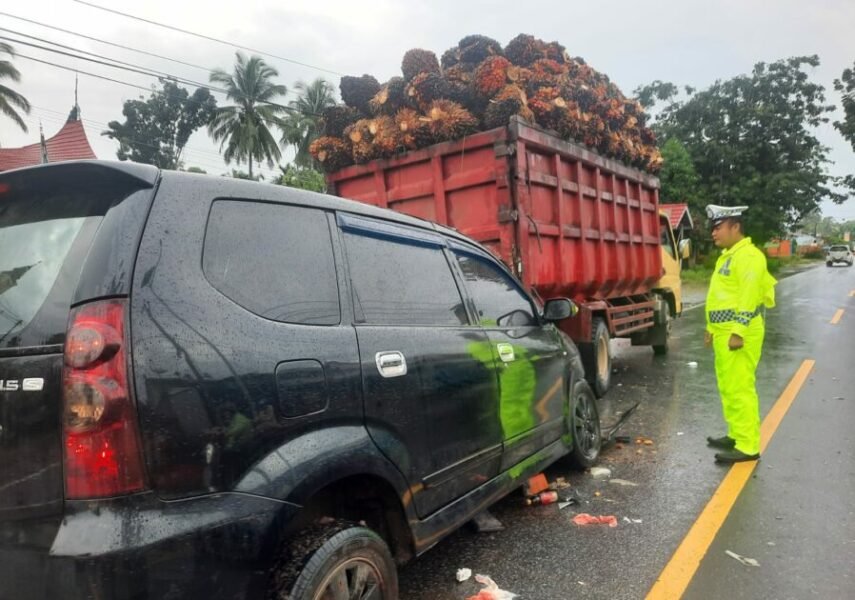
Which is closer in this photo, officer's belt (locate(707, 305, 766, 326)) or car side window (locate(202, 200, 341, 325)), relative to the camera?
car side window (locate(202, 200, 341, 325))

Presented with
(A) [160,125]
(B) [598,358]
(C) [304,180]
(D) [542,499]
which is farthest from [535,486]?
(A) [160,125]

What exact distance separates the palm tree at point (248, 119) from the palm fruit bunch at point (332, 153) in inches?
1355

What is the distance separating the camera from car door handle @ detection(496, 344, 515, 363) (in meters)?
3.22

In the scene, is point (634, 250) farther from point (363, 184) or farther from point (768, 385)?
point (363, 184)

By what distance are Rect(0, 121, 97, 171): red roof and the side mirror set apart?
1950 centimetres

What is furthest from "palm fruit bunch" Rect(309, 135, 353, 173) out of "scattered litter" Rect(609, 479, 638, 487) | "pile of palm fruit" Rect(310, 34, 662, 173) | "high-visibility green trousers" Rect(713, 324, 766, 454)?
"scattered litter" Rect(609, 479, 638, 487)

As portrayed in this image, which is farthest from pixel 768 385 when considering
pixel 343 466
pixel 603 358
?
pixel 343 466

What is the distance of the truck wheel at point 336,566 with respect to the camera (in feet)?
6.12

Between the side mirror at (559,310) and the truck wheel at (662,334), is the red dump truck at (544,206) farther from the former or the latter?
the side mirror at (559,310)

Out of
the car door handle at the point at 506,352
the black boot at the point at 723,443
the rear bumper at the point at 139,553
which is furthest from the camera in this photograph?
the black boot at the point at 723,443

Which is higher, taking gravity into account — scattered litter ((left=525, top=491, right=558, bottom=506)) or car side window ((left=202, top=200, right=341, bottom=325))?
car side window ((left=202, top=200, right=341, bottom=325))

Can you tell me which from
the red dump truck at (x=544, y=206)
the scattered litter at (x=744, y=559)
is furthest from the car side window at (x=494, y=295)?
the red dump truck at (x=544, y=206)

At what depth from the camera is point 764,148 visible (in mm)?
35000

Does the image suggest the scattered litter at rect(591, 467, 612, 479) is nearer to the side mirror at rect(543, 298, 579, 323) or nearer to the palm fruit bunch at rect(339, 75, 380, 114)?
the side mirror at rect(543, 298, 579, 323)
